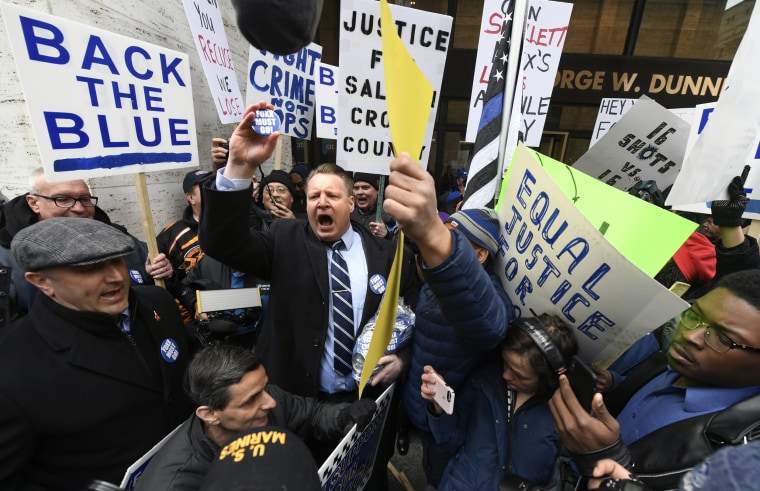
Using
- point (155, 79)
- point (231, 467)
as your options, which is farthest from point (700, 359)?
point (155, 79)

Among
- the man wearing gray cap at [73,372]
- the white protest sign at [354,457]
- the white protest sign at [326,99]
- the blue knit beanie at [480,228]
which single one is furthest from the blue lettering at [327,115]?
the white protest sign at [354,457]

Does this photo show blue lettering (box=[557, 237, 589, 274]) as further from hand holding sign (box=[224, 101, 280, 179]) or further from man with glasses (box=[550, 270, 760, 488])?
hand holding sign (box=[224, 101, 280, 179])

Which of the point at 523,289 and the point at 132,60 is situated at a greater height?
the point at 132,60

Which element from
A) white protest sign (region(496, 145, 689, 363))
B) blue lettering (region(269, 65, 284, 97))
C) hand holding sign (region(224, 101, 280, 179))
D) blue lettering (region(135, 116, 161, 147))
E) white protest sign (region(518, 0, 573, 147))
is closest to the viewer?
white protest sign (region(496, 145, 689, 363))

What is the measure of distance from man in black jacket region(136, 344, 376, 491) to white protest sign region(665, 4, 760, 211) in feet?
5.57

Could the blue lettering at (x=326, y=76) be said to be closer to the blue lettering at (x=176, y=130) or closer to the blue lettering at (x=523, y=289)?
the blue lettering at (x=176, y=130)

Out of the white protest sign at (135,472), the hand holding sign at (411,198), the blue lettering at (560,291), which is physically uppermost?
the hand holding sign at (411,198)

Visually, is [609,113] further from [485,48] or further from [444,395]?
[444,395]

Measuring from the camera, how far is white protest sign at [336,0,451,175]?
1969 millimetres

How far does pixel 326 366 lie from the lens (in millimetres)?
1793

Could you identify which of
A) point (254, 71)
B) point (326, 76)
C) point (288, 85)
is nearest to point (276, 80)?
point (288, 85)

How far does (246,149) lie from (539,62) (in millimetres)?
2723

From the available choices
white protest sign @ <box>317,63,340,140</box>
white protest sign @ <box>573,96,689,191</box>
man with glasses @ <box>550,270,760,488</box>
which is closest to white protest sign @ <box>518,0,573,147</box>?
white protest sign @ <box>573,96,689,191</box>

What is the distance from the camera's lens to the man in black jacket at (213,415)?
3.55 feet
